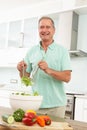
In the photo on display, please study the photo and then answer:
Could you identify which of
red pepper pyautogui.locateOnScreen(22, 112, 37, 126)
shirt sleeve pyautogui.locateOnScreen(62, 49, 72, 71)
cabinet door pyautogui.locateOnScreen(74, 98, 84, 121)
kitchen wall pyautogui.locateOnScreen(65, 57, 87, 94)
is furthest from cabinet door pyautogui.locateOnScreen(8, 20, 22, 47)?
red pepper pyautogui.locateOnScreen(22, 112, 37, 126)

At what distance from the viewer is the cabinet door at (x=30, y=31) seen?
465 cm

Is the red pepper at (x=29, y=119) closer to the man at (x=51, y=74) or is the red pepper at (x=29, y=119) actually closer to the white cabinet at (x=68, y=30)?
the man at (x=51, y=74)

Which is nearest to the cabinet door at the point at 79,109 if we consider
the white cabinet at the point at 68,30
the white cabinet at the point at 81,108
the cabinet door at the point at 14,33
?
the white cabinet at the point at 81,108

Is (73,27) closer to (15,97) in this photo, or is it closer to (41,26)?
(41,26)

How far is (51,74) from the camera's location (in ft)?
5.21

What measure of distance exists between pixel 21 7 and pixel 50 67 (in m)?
Answer: 3.44

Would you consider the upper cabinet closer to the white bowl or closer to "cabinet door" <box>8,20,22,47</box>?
"cabinet door" <box>8,20,22,47</box>

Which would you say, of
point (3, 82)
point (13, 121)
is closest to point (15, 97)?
point (13, 121)

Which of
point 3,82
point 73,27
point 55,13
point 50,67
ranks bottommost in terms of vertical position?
point 3,82

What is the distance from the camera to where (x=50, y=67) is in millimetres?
1741

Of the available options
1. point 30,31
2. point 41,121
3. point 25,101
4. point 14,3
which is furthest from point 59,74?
point 14,3

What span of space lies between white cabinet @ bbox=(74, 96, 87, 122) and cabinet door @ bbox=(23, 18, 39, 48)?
179cm

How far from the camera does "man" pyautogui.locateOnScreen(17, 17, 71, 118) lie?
167 centimetres

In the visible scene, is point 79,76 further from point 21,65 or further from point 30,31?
point 21,65
